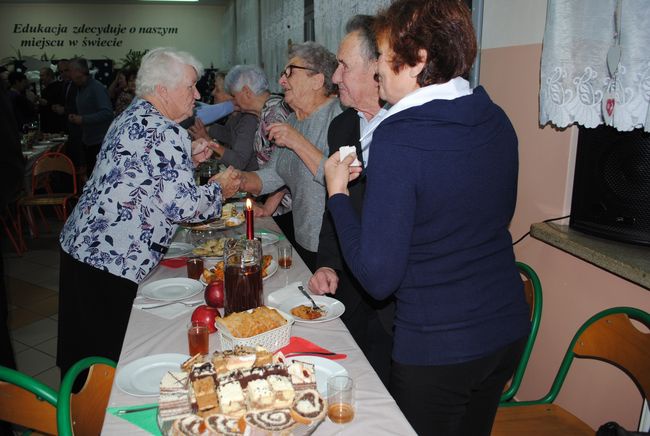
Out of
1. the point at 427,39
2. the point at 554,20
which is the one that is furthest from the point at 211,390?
the point at 554,20

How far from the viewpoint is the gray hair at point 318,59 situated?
98.2 inches

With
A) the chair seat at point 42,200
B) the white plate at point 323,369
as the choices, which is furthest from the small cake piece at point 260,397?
the chair seat at point 42,200

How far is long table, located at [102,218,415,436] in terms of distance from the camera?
43.5 inches

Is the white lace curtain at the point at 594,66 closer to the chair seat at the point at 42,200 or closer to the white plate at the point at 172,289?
the white plate at the point at 172,289

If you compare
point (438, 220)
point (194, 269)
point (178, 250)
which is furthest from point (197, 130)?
point (438, 220)

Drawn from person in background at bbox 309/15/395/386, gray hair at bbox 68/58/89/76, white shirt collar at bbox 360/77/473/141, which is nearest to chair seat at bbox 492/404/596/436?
person in background at bbox 309/15/395/386

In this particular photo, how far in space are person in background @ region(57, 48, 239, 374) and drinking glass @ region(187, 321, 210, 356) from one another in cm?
68

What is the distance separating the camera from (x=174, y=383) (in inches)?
42.3

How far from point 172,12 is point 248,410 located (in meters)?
14.2

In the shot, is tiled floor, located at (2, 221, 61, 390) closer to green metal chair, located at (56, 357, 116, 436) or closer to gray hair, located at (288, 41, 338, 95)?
green metal chair, located at (56, 357, 116, 436)

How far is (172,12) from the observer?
13477 mm

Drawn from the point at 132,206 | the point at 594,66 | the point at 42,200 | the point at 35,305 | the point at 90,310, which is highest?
the point at 594,66

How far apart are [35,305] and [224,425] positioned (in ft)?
12.4

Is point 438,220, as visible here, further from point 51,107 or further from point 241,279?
point 51,107
